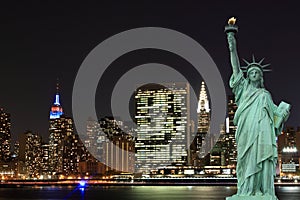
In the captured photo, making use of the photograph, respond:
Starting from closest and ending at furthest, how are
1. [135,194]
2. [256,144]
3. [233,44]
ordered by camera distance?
[256,144], [233,44], [135,194]

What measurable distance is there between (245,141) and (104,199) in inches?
2829

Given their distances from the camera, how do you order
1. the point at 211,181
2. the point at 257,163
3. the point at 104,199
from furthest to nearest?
the point at 211,181, the point at 104,199, the point at 257,163

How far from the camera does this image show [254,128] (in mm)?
12367

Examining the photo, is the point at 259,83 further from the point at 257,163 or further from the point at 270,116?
the point at 257,163

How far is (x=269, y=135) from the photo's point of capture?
485 inches

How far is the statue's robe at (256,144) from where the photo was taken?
12.3 meters

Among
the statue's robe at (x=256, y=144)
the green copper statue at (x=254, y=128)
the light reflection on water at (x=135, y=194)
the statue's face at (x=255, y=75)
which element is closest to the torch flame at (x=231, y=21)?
the green copper statue at (x=254, y=128)

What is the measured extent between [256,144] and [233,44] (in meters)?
2.16

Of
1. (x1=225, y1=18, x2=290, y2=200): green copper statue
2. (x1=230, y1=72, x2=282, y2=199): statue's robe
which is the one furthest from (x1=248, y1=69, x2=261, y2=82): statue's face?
(x1=230, y1=72, x2=282, y2=199): statue's robe

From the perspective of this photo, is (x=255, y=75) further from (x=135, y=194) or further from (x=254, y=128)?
(x=135, y=194)

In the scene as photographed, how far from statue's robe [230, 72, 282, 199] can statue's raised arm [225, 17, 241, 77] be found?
634mm

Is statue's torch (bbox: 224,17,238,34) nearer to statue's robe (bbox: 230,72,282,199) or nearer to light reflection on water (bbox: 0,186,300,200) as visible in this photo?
statue's robe (bbox: 230,72,282,199)

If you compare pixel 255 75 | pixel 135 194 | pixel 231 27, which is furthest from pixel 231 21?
pixel 135 194

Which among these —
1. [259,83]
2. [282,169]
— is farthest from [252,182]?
[282,169]
